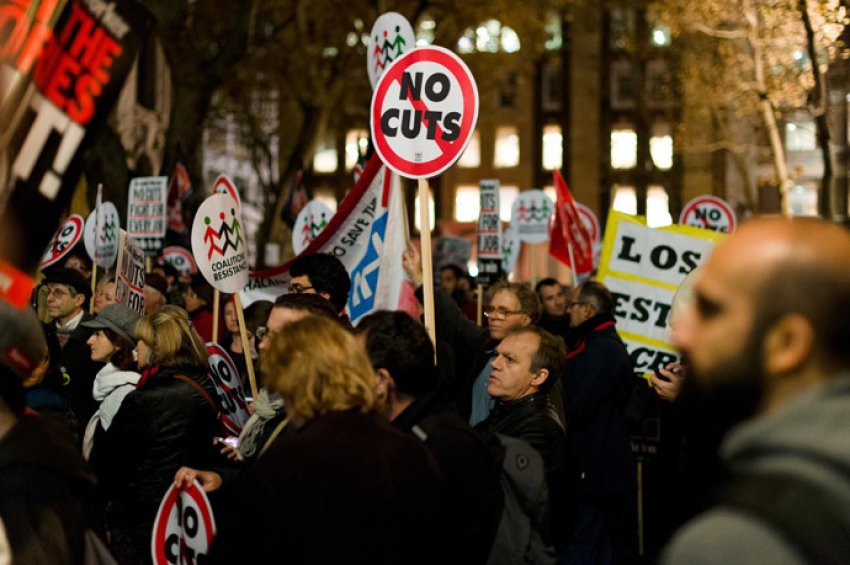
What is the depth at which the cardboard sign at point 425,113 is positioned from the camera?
666cm

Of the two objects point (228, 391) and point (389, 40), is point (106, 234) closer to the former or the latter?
point (389, 40)

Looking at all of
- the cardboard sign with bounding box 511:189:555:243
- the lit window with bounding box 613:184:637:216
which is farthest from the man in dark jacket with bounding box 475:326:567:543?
the lit window with bounding box 613:184:637:216

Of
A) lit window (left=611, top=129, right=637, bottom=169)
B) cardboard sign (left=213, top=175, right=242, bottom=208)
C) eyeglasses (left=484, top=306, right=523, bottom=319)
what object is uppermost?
lit window (left=611, top=129, right=637, bottom=169)

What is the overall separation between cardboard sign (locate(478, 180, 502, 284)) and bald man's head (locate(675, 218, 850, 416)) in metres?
13.4

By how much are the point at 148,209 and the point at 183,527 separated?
9951 mm

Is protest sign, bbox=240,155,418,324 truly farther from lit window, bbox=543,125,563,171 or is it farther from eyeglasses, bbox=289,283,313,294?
lit window, bbox=543,125,563,171

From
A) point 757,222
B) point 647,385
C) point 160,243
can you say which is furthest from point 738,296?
point 160,243

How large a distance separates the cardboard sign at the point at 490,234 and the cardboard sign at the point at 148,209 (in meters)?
4.04

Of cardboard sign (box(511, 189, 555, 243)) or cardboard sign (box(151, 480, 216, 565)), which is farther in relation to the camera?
cardboard sign (box(511, 189, 555, 243))

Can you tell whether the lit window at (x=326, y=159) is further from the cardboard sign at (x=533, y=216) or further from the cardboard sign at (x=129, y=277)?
the cardboard sign at (x=129, y=277)

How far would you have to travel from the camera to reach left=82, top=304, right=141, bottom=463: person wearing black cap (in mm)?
6527

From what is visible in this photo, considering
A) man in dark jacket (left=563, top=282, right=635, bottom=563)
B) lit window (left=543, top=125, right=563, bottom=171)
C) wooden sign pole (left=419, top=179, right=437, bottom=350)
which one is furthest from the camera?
lit window (left=543, top=125, right=563, bottom=171)

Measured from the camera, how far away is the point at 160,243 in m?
14.6

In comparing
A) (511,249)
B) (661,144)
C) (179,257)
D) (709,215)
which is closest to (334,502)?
(709,215)
